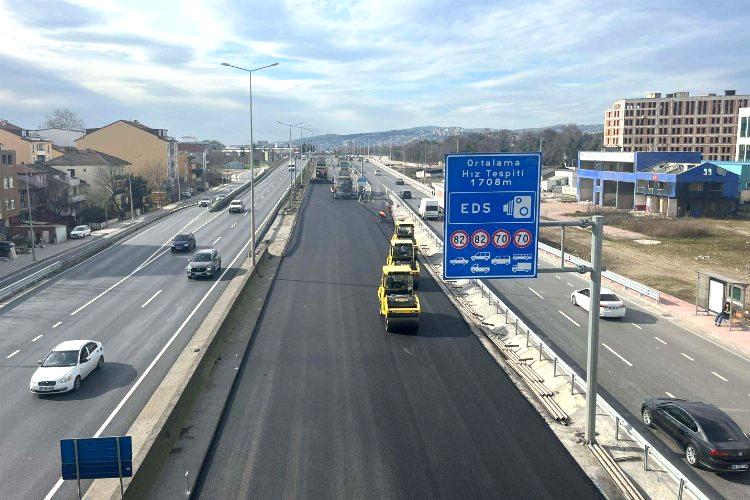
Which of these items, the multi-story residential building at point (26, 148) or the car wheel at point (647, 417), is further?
the multi-story residential building at point (26, 148)

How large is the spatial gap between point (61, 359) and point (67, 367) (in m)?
0.47

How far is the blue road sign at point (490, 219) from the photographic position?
52.6 ft

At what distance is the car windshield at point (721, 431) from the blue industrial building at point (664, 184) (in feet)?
200

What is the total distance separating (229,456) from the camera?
14.8m

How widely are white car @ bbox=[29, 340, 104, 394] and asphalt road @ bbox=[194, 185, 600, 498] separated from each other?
4.88 metres

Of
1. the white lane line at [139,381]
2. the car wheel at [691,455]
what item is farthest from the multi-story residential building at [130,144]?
the car wheel at [691,455]

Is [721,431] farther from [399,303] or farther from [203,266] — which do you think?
[203,266]

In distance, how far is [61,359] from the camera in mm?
19906

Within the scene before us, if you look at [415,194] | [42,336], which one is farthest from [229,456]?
[415,194]

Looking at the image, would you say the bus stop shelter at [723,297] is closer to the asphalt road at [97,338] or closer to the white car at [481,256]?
the white car at [481,256]

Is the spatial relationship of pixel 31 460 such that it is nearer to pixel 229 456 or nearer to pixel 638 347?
pixel 229 456

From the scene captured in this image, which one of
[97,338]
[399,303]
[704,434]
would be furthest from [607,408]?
[97,338]

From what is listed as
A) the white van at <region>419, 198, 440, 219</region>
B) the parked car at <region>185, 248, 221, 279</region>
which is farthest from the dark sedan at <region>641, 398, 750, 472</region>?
the white van at <region>419, 198, 440, 219</region>

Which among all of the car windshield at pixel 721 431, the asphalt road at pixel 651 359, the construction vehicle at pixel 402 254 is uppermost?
the construction vehicle at pixel 402 254
